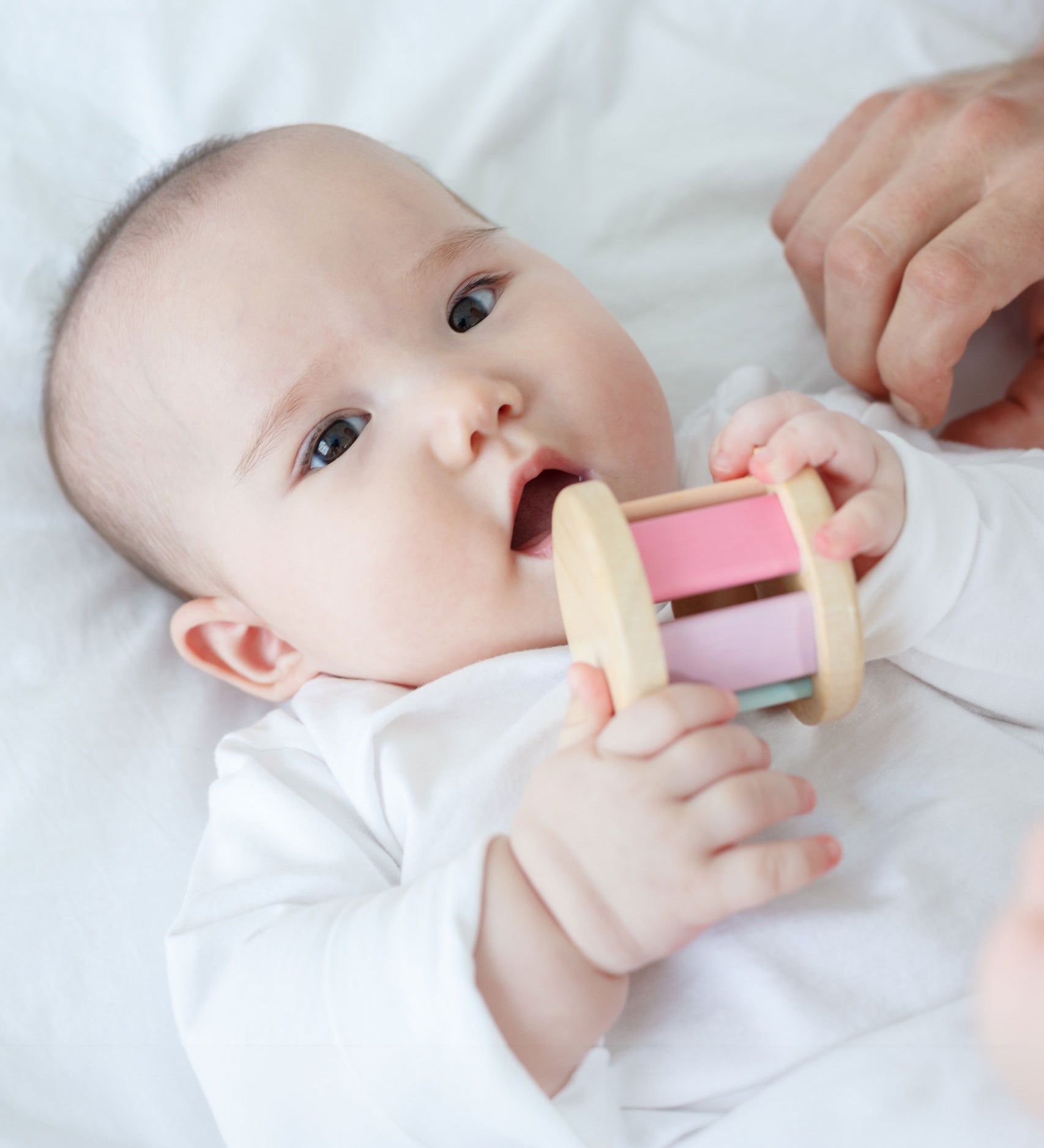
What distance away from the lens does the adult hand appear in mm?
1082

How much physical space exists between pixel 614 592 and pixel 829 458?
0.25 metres

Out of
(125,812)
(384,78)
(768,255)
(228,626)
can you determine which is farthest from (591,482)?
(384,78)

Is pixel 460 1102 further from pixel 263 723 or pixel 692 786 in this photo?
pixel 263 723

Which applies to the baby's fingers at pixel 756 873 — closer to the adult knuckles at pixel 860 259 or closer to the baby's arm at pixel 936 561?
the baby's arm at pixel 936 561

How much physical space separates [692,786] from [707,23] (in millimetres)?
1308

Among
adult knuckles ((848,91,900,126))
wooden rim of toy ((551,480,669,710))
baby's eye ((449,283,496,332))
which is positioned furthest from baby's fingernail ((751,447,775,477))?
adult knuckles ((848,91,900,126))

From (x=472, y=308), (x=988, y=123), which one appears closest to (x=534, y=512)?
(x=472, y=308)

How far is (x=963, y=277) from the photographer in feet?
3.48

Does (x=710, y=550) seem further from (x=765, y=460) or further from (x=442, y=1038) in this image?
(x=442, y=1038)

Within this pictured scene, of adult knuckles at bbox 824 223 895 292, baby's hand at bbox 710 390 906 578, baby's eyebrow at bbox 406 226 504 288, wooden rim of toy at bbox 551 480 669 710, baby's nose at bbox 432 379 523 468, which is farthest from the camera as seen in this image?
adult knuckles at bbox 824 223 895 292

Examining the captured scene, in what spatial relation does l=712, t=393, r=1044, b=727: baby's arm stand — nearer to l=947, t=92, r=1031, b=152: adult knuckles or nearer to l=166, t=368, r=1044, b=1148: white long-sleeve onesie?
l=166, t=368, r=1044, b=1148: white long-sleeve onesie

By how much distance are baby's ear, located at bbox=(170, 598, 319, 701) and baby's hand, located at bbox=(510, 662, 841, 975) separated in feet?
1.43

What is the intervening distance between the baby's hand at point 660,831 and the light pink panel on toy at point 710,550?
0.22ft

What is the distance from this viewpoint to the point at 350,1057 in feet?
2.47
